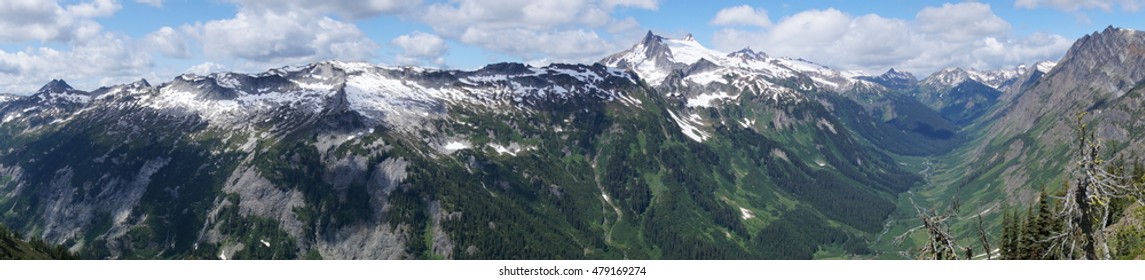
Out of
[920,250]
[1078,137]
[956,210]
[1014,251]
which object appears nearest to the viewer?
[1078,137]

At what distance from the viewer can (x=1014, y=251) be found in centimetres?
11212

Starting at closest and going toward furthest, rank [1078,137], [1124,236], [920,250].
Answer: [1078,137] < [920,250] < [1124,236]

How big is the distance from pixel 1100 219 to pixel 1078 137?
7.47 m

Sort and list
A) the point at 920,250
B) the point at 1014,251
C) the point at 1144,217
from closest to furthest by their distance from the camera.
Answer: the point at 920,250 < the point at 1144,217 < the point at 1014,251

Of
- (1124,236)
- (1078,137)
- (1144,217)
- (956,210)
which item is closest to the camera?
(1078,137)

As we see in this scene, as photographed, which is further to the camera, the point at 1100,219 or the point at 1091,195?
the point at 1100,219

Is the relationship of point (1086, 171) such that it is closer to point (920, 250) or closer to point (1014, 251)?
point (920, 250)
